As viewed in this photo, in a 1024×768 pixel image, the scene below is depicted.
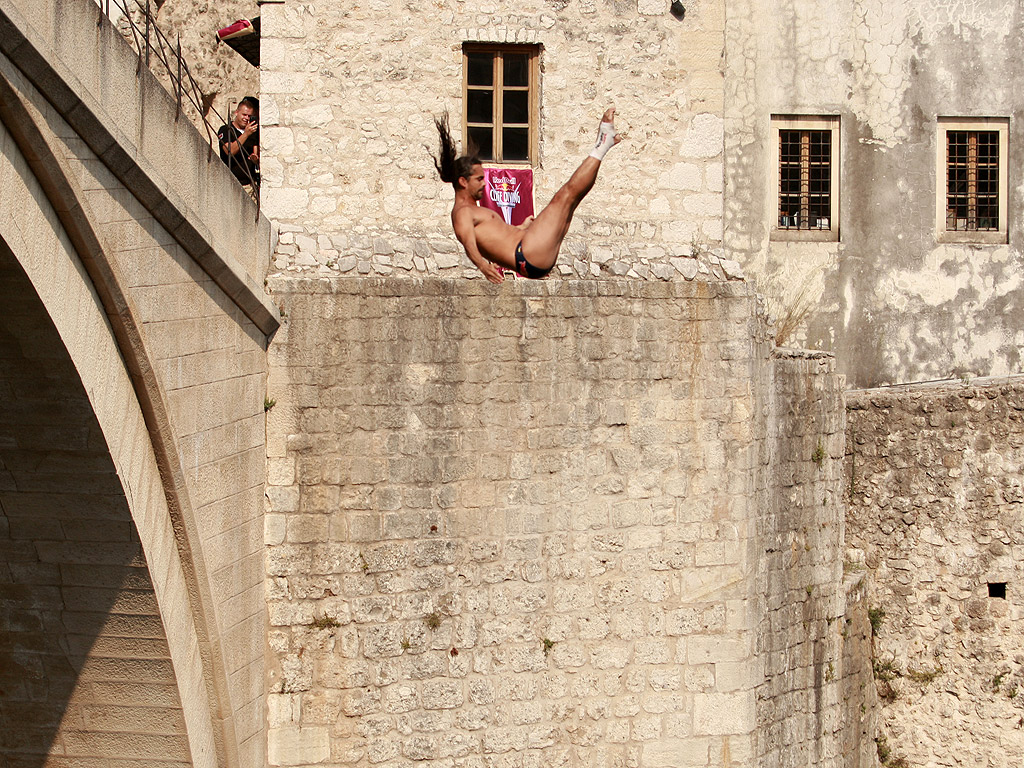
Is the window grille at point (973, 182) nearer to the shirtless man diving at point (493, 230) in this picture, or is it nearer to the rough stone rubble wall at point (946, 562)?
the rough stone rubble wall at point (946, 562)

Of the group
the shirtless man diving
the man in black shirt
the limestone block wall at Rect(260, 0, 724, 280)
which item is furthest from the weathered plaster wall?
the shirtless man diving

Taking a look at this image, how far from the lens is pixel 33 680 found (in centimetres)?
878

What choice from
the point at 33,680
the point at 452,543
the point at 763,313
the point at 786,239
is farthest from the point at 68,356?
the point at 786,239

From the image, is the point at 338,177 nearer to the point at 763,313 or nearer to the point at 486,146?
the point at 486,146

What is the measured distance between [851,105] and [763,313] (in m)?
6.62

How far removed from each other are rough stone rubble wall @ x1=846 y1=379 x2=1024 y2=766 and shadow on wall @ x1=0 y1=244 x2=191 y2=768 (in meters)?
7.64

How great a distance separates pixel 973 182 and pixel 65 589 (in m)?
12.0

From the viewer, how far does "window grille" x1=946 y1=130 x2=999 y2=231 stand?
1652 cm

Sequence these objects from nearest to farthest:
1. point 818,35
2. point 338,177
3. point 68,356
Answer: point 68,356 < point 338,177 < point 818,35

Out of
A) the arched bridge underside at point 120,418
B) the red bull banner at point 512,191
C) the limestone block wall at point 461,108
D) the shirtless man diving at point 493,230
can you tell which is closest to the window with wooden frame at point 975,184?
the limestone block wall at point 461,108

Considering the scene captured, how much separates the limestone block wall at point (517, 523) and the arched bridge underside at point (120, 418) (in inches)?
15.7

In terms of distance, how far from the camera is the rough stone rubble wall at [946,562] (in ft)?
44.6

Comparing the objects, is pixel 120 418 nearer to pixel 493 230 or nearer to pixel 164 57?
pixel 164 57

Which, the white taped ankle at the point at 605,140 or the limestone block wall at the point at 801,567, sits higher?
the white taped ankle at the point at 605,140
